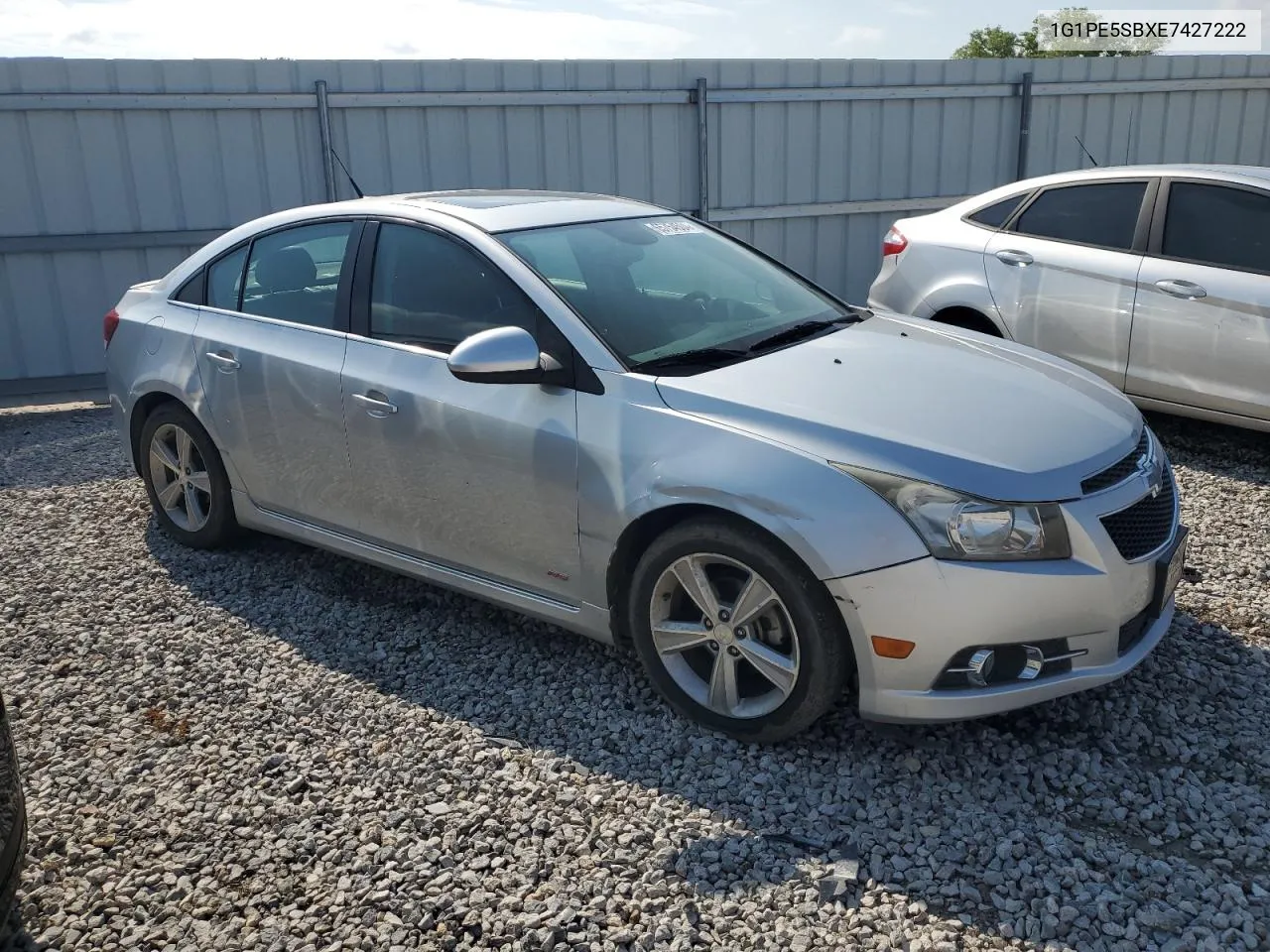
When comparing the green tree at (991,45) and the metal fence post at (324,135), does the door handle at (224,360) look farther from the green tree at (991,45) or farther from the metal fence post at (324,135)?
the green tree at (991,45)

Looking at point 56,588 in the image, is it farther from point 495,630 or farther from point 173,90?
point 173,90

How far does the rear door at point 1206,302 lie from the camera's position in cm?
588

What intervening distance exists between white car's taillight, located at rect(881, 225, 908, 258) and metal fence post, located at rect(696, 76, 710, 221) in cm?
306

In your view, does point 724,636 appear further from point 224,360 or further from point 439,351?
point 224,360

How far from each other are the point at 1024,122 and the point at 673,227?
7.66 meters

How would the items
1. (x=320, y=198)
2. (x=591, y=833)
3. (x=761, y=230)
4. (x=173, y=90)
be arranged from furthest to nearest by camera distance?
(x=761, y=230) → (x=320, y=198) → (x=173, y=90) → (x=591, y=833)

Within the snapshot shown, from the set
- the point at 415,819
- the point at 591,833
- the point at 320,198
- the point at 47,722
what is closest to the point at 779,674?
the point at 591,833

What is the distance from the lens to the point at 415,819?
327cm

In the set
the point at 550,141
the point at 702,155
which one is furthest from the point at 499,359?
the point at 702,155

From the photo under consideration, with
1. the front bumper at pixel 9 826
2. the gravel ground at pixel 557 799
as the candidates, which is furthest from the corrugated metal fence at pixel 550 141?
the front bumper at pixel 9 826

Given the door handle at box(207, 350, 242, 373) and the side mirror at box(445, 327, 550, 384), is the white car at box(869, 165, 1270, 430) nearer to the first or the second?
the side mirror at box(445, 327, 550, 384)

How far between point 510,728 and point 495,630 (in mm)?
774

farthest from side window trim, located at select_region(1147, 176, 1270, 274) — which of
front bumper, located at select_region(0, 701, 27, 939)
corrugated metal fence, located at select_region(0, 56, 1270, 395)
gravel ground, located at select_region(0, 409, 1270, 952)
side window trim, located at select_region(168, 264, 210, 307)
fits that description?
front bumper, located at select_region(0, 701, 27, 939)

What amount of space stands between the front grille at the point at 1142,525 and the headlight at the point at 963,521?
295mm
